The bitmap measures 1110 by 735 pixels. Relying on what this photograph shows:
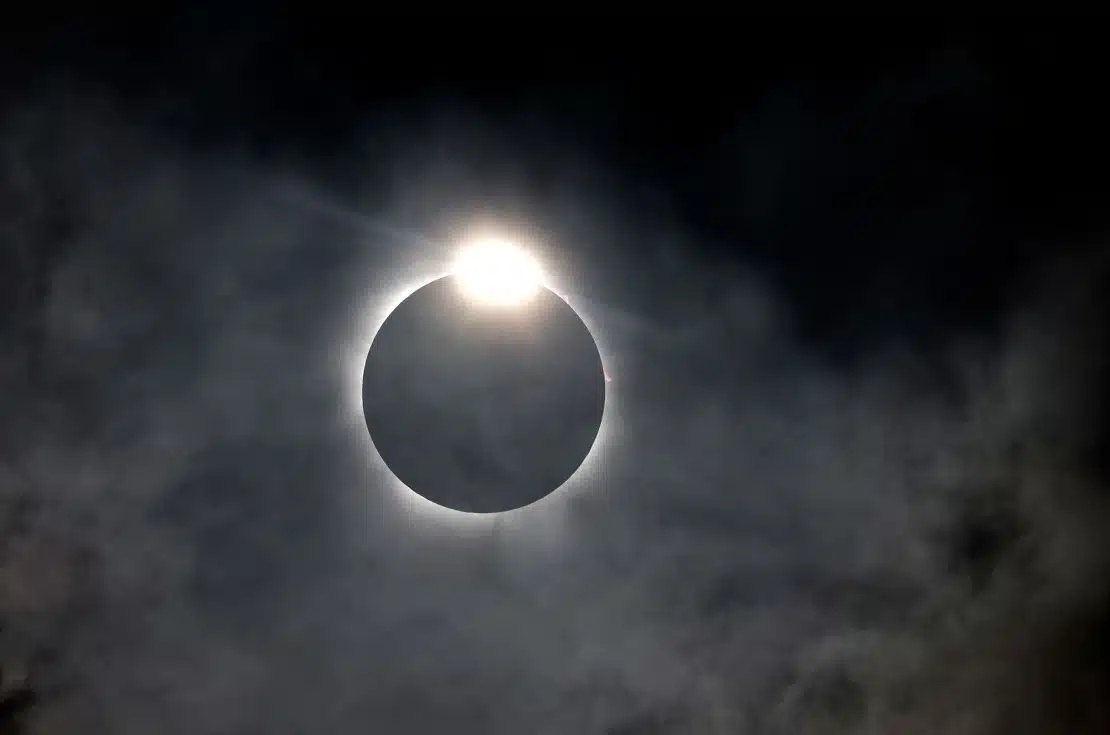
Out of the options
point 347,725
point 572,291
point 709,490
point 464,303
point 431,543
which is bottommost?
point 347,725

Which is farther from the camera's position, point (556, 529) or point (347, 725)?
point (347, 725)

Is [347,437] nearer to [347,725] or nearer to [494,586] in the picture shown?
[494,586]

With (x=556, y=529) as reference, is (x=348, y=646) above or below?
below

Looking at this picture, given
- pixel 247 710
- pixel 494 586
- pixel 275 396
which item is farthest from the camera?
pixel 247 710

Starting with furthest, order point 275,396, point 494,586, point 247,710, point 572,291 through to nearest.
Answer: point 247,710
point 494,586
point 275,396
point 572,291

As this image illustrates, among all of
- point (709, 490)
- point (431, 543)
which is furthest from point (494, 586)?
point (709, 490)

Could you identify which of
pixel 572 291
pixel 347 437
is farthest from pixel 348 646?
pixel 572 291
